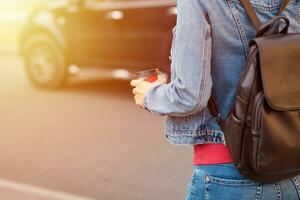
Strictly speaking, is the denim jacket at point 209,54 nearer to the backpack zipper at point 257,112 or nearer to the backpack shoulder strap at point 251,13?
the backpack shoulder strap at point 251,13

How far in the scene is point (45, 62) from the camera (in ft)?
26.5

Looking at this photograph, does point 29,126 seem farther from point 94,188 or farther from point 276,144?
point 276,144

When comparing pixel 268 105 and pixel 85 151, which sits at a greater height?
pixel 268 105

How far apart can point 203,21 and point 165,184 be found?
2.89 meters

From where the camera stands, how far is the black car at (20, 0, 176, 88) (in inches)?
266

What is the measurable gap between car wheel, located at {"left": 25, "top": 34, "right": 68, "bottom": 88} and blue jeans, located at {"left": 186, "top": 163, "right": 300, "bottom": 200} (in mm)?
6503

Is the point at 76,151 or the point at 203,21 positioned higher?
the point at 203,21

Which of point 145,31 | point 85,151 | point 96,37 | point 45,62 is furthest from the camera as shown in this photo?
point 45,62

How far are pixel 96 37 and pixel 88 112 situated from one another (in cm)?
130

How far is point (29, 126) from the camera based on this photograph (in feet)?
19.8

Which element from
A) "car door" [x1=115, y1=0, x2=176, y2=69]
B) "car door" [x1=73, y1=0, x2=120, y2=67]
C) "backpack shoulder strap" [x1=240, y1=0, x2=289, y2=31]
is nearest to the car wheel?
"car door" [x1=73, y1=0, x2=120, y2=67]

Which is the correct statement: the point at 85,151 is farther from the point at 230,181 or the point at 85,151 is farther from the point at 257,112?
the point at 257,112

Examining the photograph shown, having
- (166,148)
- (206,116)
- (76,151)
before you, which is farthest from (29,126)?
(206,116)

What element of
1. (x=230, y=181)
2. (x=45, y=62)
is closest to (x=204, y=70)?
(x=230, y=181)
